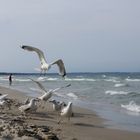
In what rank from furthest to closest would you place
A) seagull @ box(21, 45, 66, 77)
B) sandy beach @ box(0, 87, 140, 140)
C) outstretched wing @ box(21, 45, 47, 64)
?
seagull @ box(21, 45, 66, 77) → outstretched wing @ box(21, 45, 47, 64) → sandy beach @ box(0, 87, 140, 140)

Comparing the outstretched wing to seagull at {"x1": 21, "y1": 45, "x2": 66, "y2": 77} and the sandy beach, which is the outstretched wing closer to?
seagull at {"x1": 21, "y1": 45, "x2": 66, "y2": 77}

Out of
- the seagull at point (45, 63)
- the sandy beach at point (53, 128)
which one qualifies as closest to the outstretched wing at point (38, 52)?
the seagull at point (45, 63)

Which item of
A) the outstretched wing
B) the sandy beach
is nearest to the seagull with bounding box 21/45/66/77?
the outstretched wing

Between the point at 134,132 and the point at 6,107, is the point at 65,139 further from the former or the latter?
the point at 6,107

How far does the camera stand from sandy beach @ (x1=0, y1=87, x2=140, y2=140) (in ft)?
32.8

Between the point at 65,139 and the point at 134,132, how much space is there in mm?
2978

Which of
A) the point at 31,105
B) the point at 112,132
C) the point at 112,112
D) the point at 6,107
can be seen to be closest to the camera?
the point at 112,132

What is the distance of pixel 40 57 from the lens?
A: 13320mm

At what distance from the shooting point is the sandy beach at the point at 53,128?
32.8 feet

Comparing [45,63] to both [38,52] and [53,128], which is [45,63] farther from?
[53,128]

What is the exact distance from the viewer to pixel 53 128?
1215cm

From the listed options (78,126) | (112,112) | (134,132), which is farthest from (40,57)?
(112,112)

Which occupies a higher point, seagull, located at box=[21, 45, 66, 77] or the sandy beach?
seagull, located at box=[21, 45, 66, 77]

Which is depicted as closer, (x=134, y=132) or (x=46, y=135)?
(x=46, y=135)
